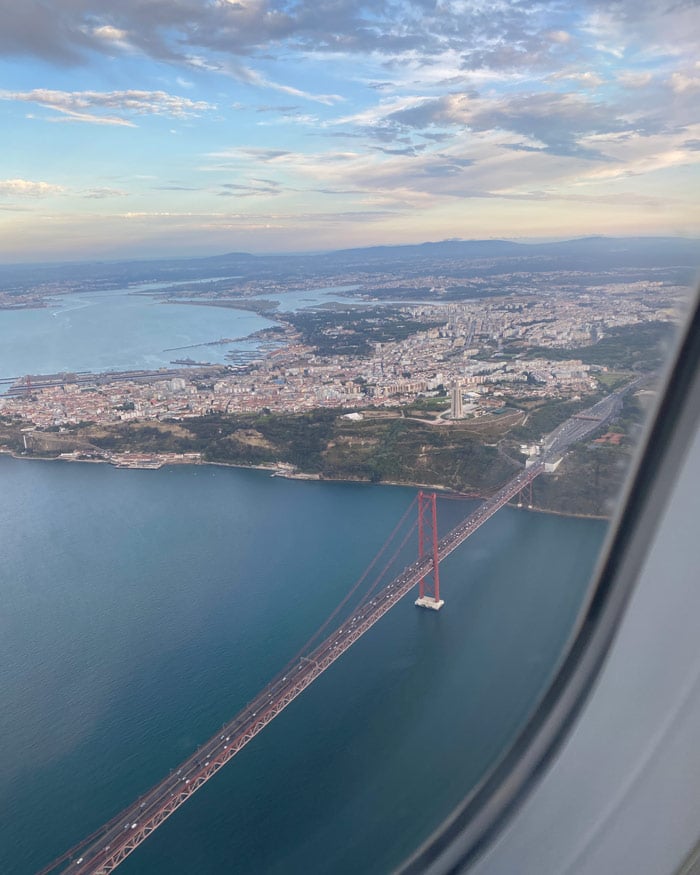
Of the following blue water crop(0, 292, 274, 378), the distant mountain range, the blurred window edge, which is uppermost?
the distant mountain range

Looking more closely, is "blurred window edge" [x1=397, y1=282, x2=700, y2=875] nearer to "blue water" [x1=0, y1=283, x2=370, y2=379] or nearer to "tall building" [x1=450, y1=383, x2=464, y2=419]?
"tall building" [x1=450, y1=383, x2=464, y2=419]

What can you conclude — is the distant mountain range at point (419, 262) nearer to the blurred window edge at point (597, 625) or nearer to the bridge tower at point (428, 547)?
the blurred window edge at point (597, 625)

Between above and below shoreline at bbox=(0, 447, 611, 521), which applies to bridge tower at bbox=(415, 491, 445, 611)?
above

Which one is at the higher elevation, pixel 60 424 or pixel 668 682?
pixel 668 682

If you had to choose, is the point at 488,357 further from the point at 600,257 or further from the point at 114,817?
the point at 114,817

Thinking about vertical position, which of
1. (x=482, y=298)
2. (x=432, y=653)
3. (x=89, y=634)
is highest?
(x=482, y=298)

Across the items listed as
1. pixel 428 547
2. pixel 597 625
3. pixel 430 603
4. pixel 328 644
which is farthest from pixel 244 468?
pixel 597 625

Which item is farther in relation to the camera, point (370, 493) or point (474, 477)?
point (370, 493)

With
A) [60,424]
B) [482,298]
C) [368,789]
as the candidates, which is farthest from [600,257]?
[60,424]

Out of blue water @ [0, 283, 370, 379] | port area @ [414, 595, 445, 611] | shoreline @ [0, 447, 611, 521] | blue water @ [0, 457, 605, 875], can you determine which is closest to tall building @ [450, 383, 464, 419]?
shoreline @ [0, 447, 611, 521]
